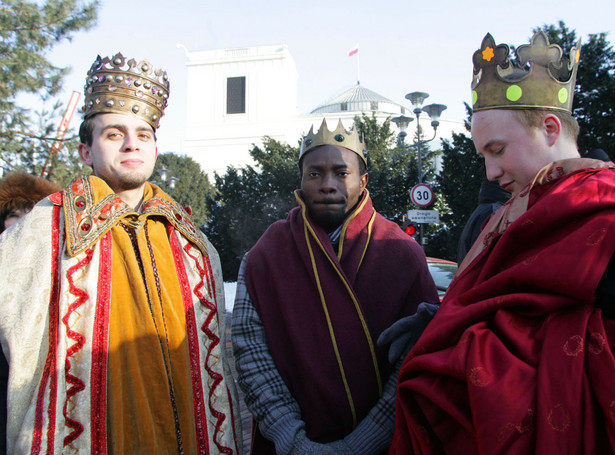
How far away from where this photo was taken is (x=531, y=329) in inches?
50.0

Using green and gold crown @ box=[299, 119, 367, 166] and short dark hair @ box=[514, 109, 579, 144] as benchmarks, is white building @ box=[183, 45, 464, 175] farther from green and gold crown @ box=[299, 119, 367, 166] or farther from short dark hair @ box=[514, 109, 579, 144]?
short dark hair @ box=[514, 109, 579, 144]

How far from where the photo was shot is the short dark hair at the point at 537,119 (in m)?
1.59

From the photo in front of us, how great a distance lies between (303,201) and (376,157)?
683 inches

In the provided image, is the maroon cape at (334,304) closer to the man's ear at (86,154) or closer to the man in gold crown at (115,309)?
the man in gold crown at (115,309)

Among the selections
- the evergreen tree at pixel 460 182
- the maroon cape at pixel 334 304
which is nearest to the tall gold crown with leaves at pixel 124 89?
the maroon cape at pixel 334 304

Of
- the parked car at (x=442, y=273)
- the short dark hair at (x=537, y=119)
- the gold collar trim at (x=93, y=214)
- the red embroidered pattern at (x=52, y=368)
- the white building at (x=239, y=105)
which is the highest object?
the white building at (x=239, y=105)

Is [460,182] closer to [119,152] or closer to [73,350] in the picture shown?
[119,152]

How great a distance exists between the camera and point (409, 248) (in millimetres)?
2242

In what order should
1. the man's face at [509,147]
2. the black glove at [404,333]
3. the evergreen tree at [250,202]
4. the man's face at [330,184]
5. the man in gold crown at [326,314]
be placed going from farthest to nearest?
the evergreen tree at [250,202] < the man's face at [330,184] < the man in gold crown at [326,314] < the black glove at [404,333] < the man's face at [509,147]

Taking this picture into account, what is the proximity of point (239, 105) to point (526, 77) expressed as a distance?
4120 centimetres

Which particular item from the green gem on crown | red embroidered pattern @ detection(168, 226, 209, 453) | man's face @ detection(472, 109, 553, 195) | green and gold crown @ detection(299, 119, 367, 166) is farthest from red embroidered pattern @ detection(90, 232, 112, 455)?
the green gem on crown

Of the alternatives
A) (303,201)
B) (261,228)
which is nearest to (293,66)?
(261,228)

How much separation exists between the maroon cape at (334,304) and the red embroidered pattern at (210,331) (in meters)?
0.18

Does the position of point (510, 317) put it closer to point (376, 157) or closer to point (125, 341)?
point (125, 341)
